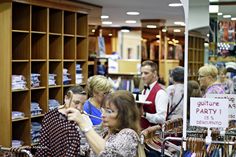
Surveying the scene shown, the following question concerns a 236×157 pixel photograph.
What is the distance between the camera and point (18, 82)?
5.61 m

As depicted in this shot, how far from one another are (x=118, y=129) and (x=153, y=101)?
191 cm

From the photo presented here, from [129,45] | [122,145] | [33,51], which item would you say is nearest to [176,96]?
[33,51]

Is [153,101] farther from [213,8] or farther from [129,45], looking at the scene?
[129,45]

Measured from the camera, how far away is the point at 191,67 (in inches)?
163

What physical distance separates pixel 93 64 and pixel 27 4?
9.16 feet

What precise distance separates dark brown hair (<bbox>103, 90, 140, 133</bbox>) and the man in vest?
5.45 feet

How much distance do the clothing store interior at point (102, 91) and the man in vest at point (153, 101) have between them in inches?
0.4

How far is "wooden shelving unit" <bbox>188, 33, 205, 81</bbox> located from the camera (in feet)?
13.4

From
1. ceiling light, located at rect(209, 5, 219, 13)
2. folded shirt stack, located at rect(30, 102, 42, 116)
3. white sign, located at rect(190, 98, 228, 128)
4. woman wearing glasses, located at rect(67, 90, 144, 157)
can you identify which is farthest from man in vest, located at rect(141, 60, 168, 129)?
folded shirt stack, located at rect(30, 102, 42, 116)

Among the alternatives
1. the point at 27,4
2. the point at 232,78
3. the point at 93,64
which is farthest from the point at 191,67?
the point at 93,64

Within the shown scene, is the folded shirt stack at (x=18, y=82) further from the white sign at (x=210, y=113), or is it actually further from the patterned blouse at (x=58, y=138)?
the white sign at (x=210, y=113)

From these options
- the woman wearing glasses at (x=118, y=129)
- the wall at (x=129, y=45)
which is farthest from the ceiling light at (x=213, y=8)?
the wall at (x=129, y=45)

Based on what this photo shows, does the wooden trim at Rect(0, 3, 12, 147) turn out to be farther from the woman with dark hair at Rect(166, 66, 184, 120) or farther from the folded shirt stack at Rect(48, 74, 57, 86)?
the woman with dark hair at Rect(166, 66, 184, 120)

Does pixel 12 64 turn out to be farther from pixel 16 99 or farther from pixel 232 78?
pixel 232 78
